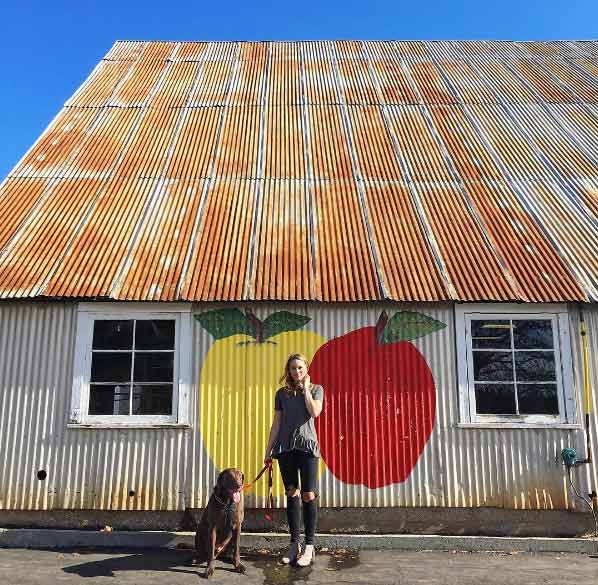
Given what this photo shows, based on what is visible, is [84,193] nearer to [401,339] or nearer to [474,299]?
[401,339]

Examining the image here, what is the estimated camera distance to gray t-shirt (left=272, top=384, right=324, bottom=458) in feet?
15.7

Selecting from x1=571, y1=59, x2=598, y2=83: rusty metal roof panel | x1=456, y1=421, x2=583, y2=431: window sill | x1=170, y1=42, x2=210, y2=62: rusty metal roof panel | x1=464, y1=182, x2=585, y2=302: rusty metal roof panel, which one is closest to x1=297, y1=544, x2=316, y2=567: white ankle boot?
x1=456, y1=421, x2=583, y2=431: window sill

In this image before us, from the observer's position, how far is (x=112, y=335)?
646 centimetres

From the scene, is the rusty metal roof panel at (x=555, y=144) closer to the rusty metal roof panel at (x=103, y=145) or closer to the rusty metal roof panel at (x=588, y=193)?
the rusty metal roof panel at (x=588, y=193)

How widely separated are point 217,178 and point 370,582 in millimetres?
6349

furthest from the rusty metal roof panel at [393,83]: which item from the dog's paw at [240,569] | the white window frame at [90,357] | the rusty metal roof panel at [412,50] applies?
the dog's paw at [240,569]

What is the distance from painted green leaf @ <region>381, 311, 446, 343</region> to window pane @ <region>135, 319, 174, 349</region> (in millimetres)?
2645

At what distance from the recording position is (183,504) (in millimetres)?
5996

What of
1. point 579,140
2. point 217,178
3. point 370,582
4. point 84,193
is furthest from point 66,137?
point 579,140

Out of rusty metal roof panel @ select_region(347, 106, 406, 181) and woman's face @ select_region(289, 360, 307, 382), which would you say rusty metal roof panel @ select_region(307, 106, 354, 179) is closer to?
rusty metal roof panel @ select_region(347, 106, 406, 181)

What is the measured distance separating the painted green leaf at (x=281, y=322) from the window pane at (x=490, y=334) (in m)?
2.09

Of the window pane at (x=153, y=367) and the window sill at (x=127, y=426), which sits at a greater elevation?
the window pane at (x=153, y=367)

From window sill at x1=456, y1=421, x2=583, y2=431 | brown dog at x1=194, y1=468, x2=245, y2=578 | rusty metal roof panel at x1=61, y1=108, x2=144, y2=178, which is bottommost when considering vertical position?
brown dog at x1=194, y1=468, x2=245, y2=578

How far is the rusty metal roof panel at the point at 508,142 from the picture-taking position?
905 centimetres
